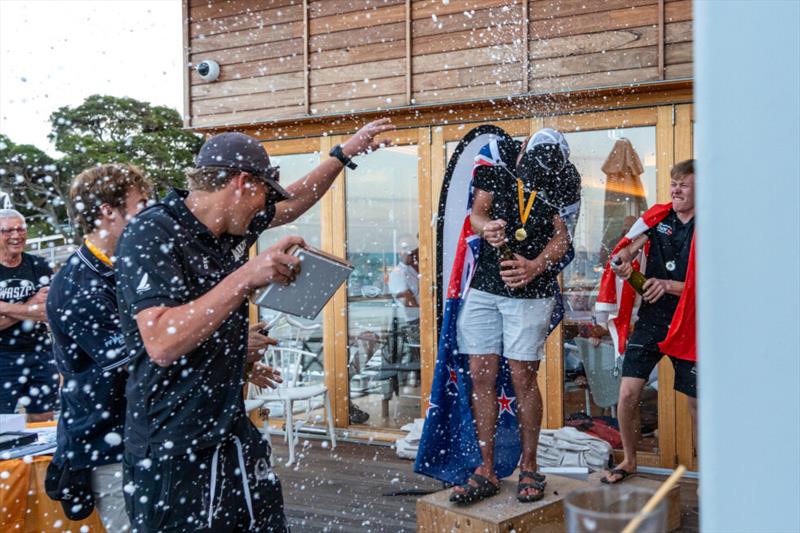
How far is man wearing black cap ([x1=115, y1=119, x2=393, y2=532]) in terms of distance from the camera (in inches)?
82.6

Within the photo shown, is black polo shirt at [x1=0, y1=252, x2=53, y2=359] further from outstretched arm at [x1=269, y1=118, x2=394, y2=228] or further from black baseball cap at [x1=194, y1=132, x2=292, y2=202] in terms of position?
black baseball cap at [x1=194, y1=132, x2=292, y2=202]

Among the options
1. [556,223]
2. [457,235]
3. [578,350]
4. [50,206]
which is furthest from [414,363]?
[50,206]

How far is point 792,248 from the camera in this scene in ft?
2.37

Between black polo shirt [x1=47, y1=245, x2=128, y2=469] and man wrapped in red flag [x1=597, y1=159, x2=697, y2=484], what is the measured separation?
106 inches

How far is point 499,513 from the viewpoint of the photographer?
347cm

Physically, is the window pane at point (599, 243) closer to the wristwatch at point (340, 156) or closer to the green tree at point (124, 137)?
the wristwatch at point (340, 156)

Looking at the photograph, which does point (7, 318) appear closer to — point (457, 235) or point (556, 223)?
point (457, 235)

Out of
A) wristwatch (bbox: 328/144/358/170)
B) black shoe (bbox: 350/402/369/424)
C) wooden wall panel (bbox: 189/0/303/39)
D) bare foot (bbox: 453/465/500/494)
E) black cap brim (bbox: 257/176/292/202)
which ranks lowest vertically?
black shoe (bbox: 350/402/369/424)

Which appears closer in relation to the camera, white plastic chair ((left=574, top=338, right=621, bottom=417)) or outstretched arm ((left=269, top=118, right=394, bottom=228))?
outstretched arm ((left=269, top=118, right=394, bottom=228))

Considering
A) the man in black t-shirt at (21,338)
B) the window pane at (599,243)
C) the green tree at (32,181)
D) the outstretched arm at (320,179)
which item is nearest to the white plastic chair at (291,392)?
the man in black t-shirt at (21,338)

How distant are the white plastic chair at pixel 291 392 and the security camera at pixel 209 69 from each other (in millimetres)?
2467

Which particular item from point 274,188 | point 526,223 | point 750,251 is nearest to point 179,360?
point 274,188

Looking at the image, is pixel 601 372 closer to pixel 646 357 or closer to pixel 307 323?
pixel 646 357

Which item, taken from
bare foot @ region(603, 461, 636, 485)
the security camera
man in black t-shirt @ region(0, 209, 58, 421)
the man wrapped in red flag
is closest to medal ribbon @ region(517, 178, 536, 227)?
the man wrapped in red flag
